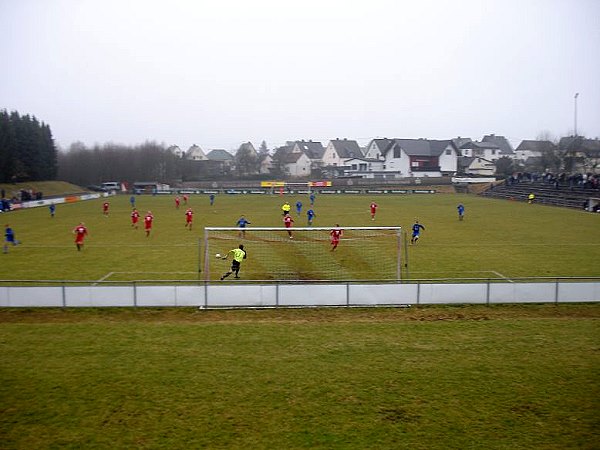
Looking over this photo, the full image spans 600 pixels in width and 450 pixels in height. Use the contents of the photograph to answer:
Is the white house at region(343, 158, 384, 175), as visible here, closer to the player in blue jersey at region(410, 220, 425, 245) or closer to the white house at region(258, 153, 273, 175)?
the white house at region(258, 153, 273, 175)

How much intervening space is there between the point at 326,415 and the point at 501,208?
49.6 metres

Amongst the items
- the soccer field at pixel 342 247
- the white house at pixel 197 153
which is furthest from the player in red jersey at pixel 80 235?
the white house at pixel 197 153

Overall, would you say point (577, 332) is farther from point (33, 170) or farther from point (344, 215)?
point (33, 170)

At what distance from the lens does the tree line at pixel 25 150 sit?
71.4 metres

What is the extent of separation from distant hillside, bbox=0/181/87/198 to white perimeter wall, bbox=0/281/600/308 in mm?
57755

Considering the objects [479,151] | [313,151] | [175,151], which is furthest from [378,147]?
[175,151]

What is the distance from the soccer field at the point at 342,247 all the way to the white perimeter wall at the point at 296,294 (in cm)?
362

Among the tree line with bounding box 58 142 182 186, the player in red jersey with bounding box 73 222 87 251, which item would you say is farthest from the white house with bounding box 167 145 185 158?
the player in red jersey with bounding box 73 222 87 251

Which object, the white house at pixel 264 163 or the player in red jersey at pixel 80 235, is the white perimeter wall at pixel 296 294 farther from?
the white house at pixel 264 163

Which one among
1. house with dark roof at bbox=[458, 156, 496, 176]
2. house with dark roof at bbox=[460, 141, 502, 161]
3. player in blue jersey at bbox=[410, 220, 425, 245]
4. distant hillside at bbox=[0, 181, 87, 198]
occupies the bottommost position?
player in blue jersey at bbox=[410, 220, 425, 245]

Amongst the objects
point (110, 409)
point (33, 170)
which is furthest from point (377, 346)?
point (33, 170)

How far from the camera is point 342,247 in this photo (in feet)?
91.1

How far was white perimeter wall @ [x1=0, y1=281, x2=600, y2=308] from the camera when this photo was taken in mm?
17344

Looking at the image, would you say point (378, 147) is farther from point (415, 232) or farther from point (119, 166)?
point (415, 232)
